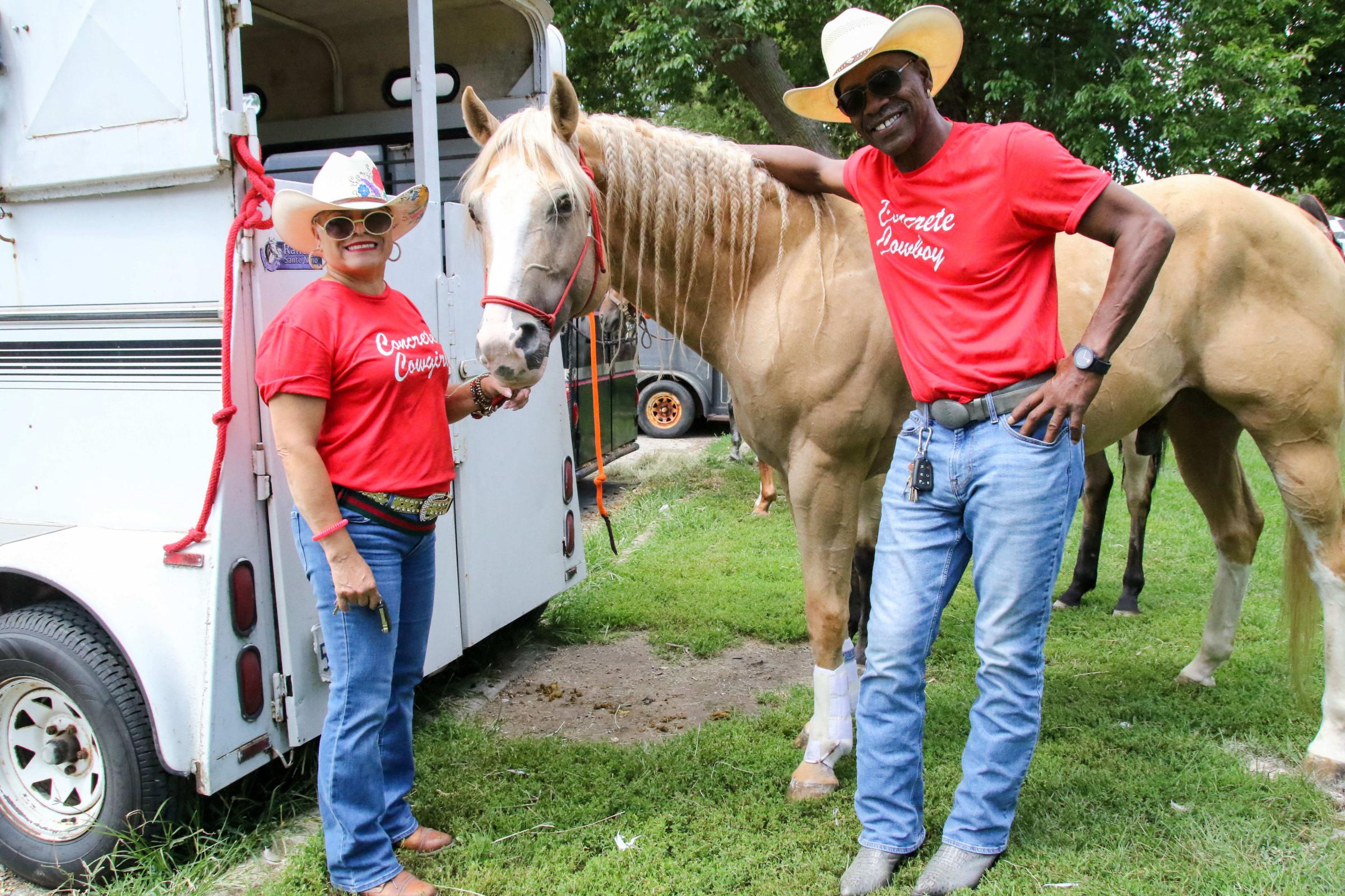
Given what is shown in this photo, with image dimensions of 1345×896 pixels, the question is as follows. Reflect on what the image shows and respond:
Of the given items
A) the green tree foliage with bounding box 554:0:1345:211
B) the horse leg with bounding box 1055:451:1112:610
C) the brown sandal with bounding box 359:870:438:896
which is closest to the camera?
the brown sandal with bounding box 359:870:438:896

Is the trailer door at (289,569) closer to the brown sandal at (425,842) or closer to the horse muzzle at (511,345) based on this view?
the brown sandal at (425,842)

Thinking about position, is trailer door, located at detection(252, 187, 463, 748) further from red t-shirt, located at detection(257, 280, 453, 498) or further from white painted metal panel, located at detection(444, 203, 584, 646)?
white painted metal panel, located at detection(444, 203, 584, 646)

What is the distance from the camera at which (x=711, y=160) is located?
285 cm

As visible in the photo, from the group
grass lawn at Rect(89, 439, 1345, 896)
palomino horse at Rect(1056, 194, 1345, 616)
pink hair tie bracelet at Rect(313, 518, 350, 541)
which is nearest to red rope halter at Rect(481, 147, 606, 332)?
pink hair tie bracelet at Rect(313, 518, 350, 541)

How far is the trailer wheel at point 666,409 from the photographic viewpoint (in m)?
12.5

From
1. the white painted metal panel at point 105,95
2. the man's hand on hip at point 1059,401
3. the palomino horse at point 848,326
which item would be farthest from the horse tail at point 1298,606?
the white painted metal panel at point 105,95

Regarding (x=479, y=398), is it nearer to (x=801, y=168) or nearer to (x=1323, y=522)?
(x=801, y=168)

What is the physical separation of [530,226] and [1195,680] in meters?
3.31

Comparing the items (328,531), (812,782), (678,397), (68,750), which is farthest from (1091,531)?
(678,397)

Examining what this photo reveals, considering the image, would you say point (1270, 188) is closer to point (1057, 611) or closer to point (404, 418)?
point (1057, 611)

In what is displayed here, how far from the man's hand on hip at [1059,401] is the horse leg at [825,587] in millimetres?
775

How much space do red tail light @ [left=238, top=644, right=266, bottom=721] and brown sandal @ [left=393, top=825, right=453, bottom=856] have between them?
58 centimetres

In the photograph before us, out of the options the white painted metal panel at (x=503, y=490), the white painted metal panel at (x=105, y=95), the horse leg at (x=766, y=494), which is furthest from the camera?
the horse leg at (x=766, y=494)

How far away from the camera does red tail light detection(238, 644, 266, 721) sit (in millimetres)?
2600
